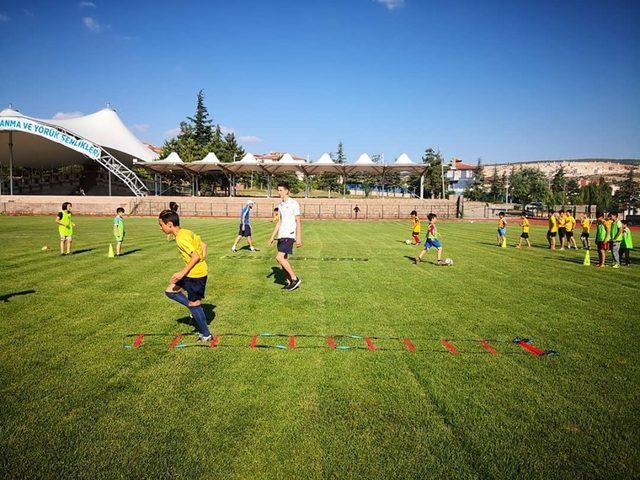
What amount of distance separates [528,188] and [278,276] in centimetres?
9984

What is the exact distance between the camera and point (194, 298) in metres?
5.52

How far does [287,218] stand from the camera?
882cm

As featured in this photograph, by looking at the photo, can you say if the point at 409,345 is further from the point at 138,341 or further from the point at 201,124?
the point at 201,124

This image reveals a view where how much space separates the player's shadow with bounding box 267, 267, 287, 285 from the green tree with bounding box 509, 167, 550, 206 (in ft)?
283

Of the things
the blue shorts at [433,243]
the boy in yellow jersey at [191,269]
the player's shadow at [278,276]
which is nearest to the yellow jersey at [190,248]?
the boy in yellow jersey at [191,269]

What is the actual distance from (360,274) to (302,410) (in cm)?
725

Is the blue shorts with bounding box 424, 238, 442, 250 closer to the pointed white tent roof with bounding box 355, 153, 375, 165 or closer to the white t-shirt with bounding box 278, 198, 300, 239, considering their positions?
the white t-shirt with bounding box 278, 198, 300, 239

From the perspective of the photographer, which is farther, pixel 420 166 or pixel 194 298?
pixel 420 166

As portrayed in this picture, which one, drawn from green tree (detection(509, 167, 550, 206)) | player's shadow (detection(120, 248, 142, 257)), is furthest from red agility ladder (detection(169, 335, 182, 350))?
green tree (detection(509, 167, 550, 206))

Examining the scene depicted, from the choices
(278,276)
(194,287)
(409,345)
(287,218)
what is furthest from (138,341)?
(278,276)

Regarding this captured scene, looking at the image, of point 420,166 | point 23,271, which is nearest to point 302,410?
point 23,271

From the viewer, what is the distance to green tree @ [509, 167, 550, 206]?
91062mm

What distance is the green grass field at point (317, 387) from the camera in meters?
3.21

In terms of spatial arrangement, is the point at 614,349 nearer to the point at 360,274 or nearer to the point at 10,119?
the point at 360,274
